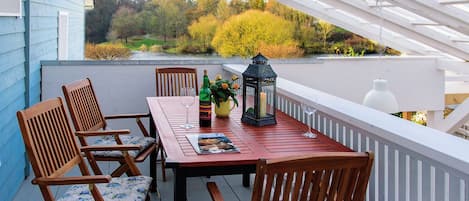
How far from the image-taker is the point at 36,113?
8.05 feet

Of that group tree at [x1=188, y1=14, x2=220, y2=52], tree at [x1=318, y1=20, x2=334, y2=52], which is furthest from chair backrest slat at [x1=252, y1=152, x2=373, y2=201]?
tree at [x1=318, y1=20, x2=334, y2=52]

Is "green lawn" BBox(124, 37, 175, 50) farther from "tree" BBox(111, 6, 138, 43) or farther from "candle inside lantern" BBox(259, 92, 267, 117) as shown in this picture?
"candle inside lantern" BBox(259, 92, 267, 117)

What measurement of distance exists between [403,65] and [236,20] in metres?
2.55

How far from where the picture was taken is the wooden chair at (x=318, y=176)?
1.58 meters

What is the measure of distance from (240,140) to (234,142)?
2.4 inches

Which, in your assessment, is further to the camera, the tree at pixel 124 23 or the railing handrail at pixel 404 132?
the tree at pixel 124 23

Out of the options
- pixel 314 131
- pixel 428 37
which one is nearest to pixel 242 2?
pixel 428 37

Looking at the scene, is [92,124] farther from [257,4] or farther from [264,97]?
[257,4]

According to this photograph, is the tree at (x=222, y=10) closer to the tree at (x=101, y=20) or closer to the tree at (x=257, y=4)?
the tree at (x=257, y=4)

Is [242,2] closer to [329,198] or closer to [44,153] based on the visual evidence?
[44,153]

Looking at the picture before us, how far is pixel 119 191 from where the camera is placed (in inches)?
103

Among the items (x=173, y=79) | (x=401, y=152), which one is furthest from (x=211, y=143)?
(x=173, y=79)

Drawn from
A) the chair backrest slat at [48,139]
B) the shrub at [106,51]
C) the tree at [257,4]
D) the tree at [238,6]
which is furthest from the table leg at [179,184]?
the tree at [257,4]

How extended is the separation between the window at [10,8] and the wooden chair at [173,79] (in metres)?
1.71
